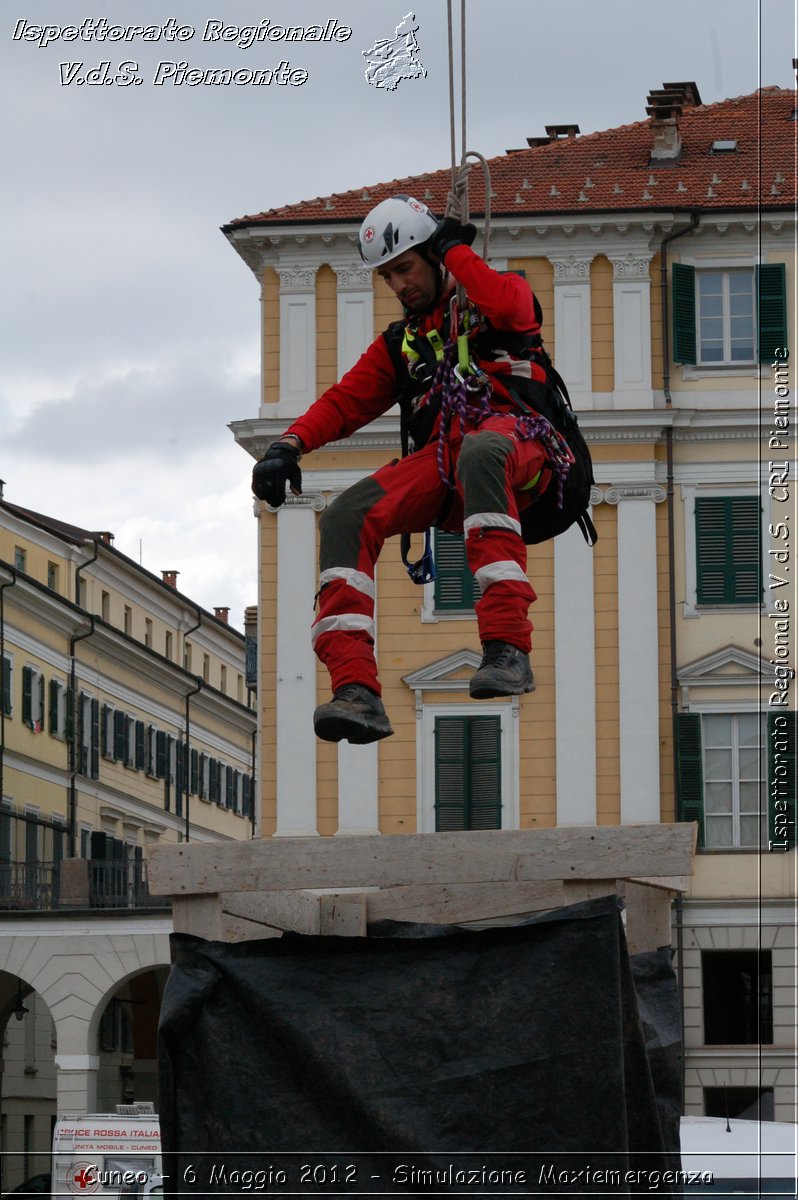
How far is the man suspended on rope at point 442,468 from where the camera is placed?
7.04 m

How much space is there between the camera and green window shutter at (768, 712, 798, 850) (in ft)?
121

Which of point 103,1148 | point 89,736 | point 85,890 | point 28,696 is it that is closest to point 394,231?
point 103,1148

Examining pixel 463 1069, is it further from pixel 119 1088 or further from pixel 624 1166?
pixel 119 1088

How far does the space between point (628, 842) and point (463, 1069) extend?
719 millimetres

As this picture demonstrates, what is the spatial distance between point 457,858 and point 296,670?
1252 inches

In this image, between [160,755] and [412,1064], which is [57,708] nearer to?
[160,755]

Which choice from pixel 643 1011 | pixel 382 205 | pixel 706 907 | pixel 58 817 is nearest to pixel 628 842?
pixel 643 1011

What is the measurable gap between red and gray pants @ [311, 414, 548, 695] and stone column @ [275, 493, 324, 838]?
2984cm

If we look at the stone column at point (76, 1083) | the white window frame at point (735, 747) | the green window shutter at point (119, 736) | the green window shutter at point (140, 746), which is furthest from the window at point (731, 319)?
the green window shutter at point (140, 746)

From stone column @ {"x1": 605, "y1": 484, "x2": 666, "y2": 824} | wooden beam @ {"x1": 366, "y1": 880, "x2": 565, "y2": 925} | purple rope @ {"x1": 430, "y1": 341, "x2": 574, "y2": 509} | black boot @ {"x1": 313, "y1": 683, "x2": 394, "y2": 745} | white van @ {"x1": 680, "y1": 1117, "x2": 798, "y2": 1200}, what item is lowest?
white van @ {"x1": 680, "y1": 1117, "x2": 798, "y2": 1200}

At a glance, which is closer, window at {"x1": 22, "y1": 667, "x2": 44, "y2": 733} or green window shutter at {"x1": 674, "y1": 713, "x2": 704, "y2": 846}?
green window shutter at {"x1": 674, "y1": 713, "x2": 704, "y2": 846}

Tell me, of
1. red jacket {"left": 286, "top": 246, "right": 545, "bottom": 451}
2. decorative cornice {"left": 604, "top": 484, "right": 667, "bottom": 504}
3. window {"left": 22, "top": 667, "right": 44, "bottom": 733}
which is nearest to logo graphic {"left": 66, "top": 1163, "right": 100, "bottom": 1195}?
decorative cornice {"left": 604, "top": 484, "right": 667, "bottom": 504}

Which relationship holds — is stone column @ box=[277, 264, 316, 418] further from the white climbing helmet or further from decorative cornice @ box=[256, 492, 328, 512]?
the white climbing helmet

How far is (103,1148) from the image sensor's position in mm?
31656
